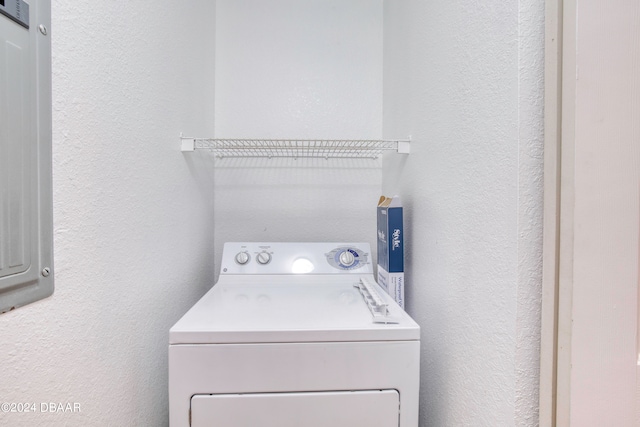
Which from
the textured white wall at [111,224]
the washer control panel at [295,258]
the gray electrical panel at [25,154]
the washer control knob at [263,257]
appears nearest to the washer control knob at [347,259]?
the washer control panel at [295,258]

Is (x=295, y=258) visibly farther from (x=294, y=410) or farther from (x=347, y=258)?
(x=294, y=410)

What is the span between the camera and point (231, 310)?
0.82 meters

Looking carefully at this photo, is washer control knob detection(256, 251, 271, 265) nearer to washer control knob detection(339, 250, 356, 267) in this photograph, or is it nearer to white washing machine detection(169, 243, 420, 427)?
washer control knob detection(339, 250, 356, 267)

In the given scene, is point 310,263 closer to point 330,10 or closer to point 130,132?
point 130,132

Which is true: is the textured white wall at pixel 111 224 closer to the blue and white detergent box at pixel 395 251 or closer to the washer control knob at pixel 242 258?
the washer control knob at pixel 242 258

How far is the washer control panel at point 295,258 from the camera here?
1.17 meters

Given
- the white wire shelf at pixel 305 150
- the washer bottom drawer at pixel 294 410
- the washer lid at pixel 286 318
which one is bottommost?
the washer bottom drawer at pixel 294 410

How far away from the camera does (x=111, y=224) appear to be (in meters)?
0.66

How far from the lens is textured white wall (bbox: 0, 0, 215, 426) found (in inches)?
20.6

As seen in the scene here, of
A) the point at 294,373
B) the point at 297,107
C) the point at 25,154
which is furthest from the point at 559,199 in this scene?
the point at 297,107

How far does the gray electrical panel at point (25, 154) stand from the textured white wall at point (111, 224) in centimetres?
2

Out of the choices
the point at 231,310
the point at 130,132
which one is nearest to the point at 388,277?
the point at 231,310

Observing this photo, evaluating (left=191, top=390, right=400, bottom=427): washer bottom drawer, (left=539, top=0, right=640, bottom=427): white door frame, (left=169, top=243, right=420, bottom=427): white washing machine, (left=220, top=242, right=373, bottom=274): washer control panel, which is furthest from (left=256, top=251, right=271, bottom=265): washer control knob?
(left=539, top=0, right=640, bottom=427): white door frame

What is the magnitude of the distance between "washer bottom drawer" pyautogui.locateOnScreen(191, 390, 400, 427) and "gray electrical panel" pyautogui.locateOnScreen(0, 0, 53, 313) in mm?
430
